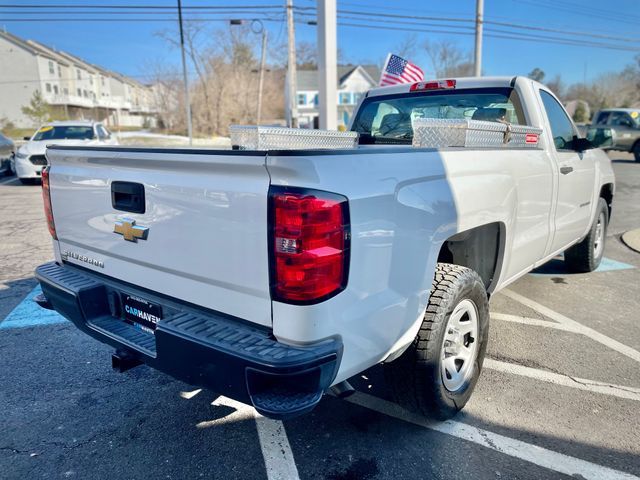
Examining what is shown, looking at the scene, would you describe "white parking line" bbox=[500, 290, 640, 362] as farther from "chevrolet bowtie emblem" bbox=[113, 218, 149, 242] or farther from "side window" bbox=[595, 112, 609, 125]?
"side window" bbox=[595, 112, 609, 125]

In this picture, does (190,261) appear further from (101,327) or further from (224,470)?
(224,470)

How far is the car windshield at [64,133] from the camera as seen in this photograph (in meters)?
13.3

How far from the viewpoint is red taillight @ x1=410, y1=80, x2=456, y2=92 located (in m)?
4.23

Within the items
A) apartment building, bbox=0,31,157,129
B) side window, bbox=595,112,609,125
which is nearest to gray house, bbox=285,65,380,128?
apartment building, bbox=0,31,157,129

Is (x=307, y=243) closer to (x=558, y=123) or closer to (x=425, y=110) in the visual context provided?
(x=425, y=110)

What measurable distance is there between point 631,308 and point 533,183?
7.08 feet

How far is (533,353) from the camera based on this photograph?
145 inches

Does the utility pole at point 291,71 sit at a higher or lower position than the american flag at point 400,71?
higher

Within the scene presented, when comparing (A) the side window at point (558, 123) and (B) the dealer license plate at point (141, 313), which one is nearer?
(B) the dealer license plate at point (141, 313)

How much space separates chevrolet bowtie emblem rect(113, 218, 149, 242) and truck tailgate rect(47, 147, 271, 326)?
0.02 meters

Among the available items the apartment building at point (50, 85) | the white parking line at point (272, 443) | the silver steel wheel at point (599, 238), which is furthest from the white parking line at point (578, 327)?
the apartment building at point (50, 85)

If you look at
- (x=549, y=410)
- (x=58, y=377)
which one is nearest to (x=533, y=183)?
(x=549, y=410)

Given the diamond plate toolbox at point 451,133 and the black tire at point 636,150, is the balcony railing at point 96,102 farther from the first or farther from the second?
the diamond plate toolbox at point 451,133

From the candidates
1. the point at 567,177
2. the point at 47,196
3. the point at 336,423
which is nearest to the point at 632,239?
the point at 567,177
